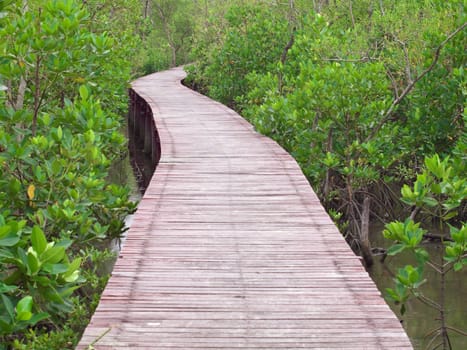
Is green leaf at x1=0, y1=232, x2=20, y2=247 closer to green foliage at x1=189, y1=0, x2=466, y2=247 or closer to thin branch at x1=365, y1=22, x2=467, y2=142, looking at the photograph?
green foliage at x1=189, y1=0, x2=466, y2=247

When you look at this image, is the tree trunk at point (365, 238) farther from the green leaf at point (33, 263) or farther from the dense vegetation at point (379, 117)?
the green leaf at point (33, 263)

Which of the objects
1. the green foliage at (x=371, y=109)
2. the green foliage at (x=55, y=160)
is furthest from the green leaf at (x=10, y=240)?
the green foliage at (x=371, y=109)

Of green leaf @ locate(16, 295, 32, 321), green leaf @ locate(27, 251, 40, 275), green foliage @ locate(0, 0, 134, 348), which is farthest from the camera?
green foliage @ locate(0, 0, 134, 348)

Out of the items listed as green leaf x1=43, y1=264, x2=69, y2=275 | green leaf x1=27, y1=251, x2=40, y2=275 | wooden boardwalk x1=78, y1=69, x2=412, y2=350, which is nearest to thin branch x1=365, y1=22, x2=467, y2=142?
wooden boardwalk x1=78, y1=69, x2=412, y2=350

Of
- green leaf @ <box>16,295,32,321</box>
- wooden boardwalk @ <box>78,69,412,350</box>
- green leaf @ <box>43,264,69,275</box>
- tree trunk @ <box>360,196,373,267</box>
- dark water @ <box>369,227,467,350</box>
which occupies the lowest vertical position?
dark water @ <box>369,227,467,350</box>

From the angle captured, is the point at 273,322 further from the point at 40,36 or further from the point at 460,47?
the point at 460,47

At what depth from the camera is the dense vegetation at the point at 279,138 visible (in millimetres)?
3775

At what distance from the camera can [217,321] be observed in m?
2.87

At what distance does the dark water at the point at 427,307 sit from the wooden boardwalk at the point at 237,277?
1.66 meters

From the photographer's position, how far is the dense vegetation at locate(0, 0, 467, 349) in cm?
378

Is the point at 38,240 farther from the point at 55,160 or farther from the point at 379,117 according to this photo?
the point at 379,117

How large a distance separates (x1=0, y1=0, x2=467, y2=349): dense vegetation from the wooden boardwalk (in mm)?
332

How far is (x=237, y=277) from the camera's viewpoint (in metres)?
3.40

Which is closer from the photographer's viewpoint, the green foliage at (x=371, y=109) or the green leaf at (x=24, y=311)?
the green leaf at (x=24, y=311)
